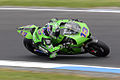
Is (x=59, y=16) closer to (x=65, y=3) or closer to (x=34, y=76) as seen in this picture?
(x=65, y=3)

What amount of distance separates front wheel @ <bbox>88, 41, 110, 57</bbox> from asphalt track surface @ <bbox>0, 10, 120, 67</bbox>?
0.58 feet

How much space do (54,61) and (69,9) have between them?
7.02 m

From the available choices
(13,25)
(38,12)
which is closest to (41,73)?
(13,25)

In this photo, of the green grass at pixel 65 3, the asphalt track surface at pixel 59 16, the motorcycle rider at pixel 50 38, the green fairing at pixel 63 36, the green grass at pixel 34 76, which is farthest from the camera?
the green grass at pixel 65 3

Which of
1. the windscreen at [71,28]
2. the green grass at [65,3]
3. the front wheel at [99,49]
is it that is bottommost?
the front wheel at [99,49]

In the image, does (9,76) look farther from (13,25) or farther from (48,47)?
(13,25)

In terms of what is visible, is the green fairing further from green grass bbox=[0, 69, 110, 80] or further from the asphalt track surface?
green grass bbox=[0, 69, 110, 80]

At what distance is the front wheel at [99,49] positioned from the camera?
A: 1032 centimetres

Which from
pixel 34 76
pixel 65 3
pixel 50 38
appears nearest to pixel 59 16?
pixel 65 3

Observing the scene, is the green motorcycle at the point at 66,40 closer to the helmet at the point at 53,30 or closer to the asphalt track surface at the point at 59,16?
the helmet at the point at 53,30

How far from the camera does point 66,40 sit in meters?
10.4

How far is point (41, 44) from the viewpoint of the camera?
10.6m

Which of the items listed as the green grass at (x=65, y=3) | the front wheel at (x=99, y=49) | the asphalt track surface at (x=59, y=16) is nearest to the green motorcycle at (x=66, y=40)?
the front wheel at (x=99, y=49)

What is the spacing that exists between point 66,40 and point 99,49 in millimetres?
932
